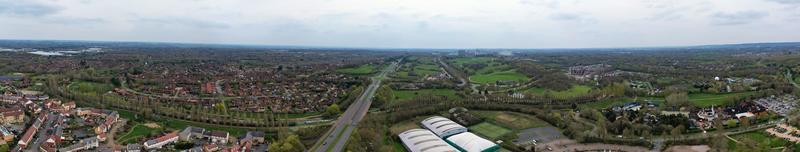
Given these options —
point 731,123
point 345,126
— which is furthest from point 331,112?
point 731,123

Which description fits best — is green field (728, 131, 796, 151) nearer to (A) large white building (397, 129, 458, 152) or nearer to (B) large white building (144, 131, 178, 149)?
(A) large white building (397, 129, 458, 152)

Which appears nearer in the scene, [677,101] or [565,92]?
[677,101]

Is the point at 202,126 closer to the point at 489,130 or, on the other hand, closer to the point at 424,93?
the point at 489,130

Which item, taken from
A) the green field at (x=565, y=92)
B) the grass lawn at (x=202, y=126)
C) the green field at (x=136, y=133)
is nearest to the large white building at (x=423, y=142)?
the grass lawn at (x=202, y=126)

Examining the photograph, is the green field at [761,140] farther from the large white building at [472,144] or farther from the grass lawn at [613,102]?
the large white building at [472,144]

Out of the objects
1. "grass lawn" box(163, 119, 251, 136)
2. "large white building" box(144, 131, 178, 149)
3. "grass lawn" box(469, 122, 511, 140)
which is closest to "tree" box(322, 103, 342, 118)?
"grass lawn" box(163, 119, 251, 136)

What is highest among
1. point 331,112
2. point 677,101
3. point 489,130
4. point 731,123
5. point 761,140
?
point 677,101
